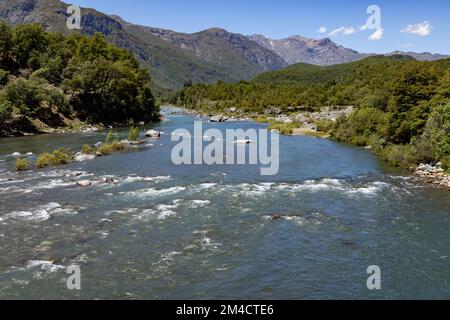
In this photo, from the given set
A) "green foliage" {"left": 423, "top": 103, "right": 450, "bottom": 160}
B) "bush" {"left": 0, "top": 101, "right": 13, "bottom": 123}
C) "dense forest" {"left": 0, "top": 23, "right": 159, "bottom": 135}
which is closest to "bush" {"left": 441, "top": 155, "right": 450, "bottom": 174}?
"green foliage" {"left": 423, "top": 103, "right": 450, "bottom": 160}

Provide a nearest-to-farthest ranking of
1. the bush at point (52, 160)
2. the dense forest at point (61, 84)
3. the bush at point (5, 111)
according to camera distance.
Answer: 1. the bush at point (52, 160)
2. the bush at point (5, 111)
3. the dense forest at point (61, 84)

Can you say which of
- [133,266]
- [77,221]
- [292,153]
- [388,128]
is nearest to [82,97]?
[292,153]

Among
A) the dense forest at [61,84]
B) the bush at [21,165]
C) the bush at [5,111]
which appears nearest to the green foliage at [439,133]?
the bush at [21,165]

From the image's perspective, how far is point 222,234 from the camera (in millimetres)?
26719

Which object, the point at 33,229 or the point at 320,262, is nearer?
the point at 320,262

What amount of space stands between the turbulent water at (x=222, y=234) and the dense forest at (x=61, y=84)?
1609 inches

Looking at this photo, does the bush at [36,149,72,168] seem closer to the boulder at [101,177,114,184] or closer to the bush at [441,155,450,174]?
the boulder at [101,177,114,184]

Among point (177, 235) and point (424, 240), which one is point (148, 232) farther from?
point (424, 240)

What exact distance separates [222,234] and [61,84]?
85.2 meters

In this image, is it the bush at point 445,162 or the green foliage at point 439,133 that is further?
the green foliage at point 439,133

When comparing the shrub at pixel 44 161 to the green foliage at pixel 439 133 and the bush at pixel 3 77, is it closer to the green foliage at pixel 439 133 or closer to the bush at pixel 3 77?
the green foliage at pixel 439 133

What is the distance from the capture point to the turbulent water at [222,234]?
20312 millimetres

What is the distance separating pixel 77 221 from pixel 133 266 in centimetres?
824

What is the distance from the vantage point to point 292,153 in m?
57.2
